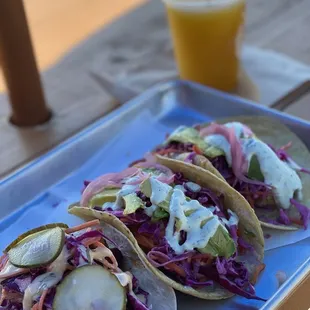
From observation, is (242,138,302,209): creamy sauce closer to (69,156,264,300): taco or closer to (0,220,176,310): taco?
(69,156,264,300): taco

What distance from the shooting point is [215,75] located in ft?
5.43

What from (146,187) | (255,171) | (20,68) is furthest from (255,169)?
(20,68)

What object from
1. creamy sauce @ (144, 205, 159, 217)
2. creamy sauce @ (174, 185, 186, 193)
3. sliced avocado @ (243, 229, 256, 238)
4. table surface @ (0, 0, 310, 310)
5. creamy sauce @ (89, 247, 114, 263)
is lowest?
table surface @ (0, 0, 310, 310)

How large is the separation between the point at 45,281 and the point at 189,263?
24 cm

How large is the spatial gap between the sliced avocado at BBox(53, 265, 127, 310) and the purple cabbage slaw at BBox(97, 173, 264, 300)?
4.8 inches

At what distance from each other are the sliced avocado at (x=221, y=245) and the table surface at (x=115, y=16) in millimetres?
130

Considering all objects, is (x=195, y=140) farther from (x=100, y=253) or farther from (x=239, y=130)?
(x=100, y=253)

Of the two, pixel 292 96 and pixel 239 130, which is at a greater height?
pixel 239 130

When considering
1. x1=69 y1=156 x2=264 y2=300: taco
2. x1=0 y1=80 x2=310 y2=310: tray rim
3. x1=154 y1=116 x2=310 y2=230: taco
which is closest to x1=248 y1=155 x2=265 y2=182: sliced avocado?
x1=154 y1=116 x2=310 y2=230: taco

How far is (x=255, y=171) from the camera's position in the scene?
1184 millimetres

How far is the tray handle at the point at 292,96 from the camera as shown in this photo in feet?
5.09

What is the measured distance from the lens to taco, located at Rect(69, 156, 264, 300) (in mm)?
1004

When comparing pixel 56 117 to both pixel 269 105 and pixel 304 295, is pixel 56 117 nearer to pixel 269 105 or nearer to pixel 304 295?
pixel 269 105

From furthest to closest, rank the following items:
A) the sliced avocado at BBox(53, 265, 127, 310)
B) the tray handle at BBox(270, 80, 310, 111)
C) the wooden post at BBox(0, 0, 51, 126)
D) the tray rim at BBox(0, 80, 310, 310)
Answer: the tray handle at BBox(270, 80, 310, 111) < the wooden post at BBox(0, 0, 51, 126) < the tray rim at BBox(0, 80, 310, 310) < the sliced avocado at BBox(53, 265, 127, 310)
